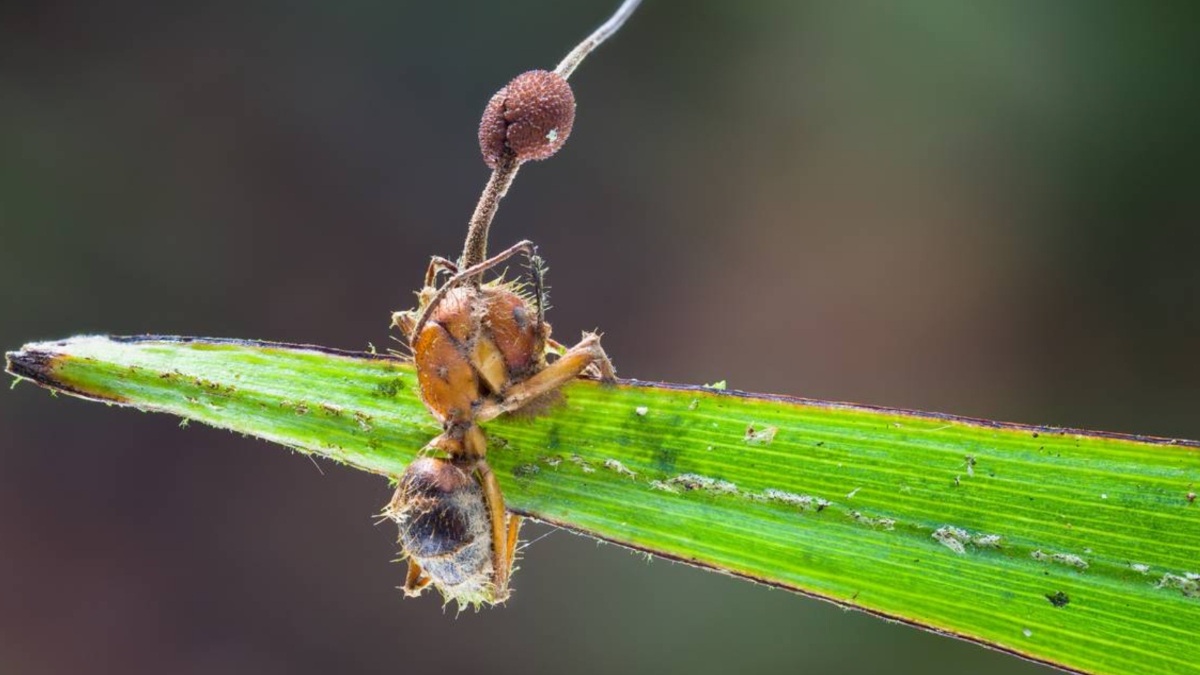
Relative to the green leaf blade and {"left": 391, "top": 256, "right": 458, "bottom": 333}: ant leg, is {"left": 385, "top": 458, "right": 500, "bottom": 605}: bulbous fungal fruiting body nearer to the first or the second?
the green leaf blade

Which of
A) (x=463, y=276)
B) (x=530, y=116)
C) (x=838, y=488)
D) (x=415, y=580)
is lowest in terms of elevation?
(x=415, y=580)

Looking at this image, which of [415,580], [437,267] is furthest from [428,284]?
[415,580]

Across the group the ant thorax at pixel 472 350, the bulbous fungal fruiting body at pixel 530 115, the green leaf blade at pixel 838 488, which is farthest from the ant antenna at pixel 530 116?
the green leaf blade at pixel 838 488

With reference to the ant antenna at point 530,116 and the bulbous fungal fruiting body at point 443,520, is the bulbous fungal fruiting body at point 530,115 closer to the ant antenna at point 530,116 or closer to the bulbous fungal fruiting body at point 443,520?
the ant antenna at point 530,116

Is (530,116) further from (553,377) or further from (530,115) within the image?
(553,377)

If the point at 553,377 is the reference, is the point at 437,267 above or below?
above

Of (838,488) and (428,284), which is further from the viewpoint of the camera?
(428,284)
